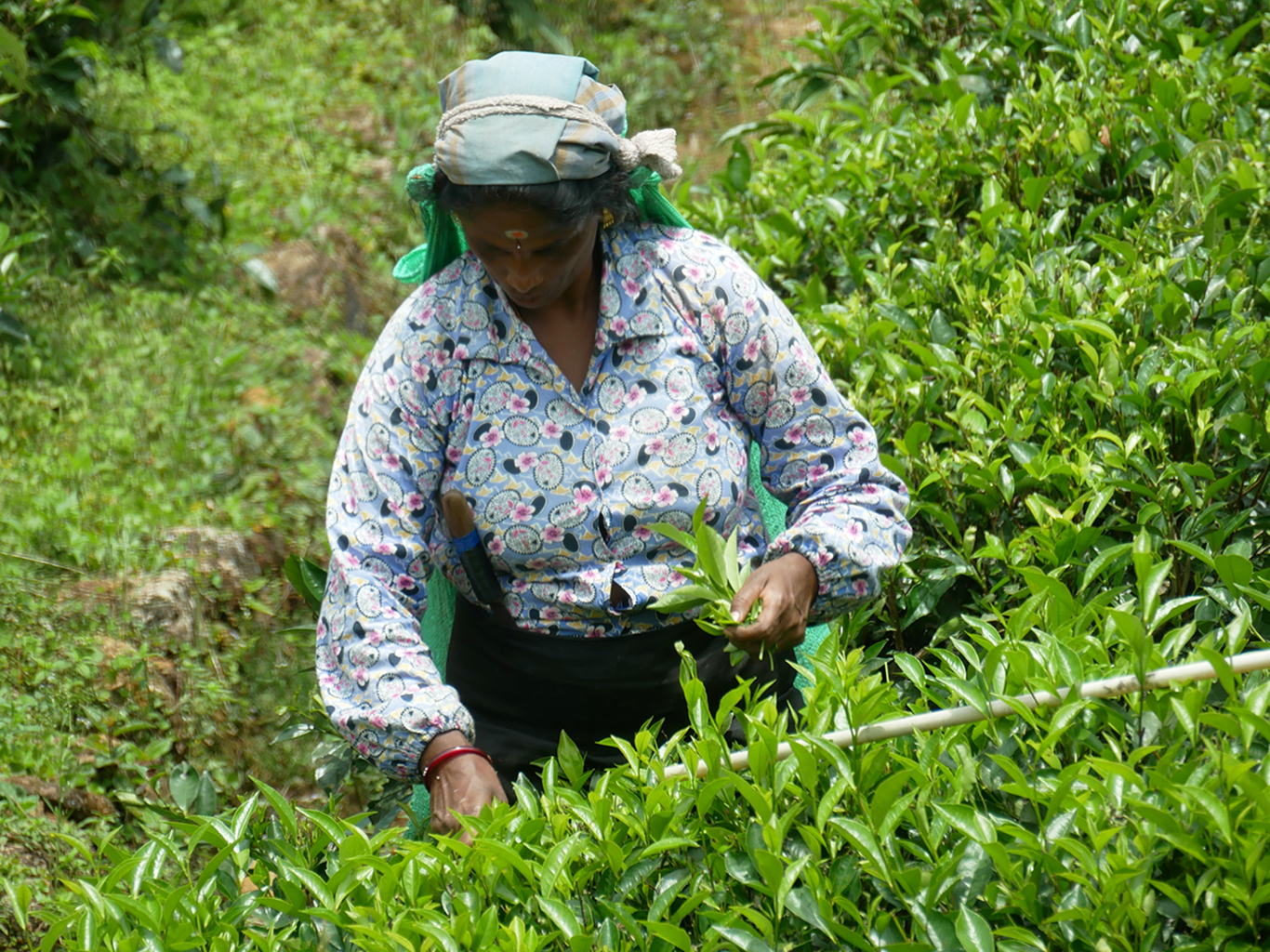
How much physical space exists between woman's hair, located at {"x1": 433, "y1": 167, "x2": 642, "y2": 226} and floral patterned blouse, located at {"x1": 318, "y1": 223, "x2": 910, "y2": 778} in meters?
0.15

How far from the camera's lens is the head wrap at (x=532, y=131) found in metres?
1.99

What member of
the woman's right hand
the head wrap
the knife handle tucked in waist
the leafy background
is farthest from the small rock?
the head wrap

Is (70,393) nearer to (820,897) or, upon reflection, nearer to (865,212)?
(865,212)

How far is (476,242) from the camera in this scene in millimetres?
2070

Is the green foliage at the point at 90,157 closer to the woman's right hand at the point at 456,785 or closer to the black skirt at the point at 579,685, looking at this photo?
the black skirt at the point at 579,685

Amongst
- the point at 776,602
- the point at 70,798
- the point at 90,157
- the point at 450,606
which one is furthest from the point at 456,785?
the point at 90,157

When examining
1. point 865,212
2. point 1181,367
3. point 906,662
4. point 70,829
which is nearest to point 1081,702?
point 906,662

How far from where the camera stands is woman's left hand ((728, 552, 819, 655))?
6.22 feet

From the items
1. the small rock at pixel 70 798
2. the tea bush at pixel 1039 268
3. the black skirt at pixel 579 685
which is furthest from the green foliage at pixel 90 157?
the black skirt at pixel 579 685

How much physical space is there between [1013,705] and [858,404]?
114 centimetres

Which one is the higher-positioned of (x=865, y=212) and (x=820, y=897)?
(x=865, y=212)

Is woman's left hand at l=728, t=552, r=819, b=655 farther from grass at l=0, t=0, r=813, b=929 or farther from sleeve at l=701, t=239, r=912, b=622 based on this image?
grass at l=0, t=0, r=813, b=929

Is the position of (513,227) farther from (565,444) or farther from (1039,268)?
(1039,268)

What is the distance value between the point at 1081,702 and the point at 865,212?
6.32 feet
